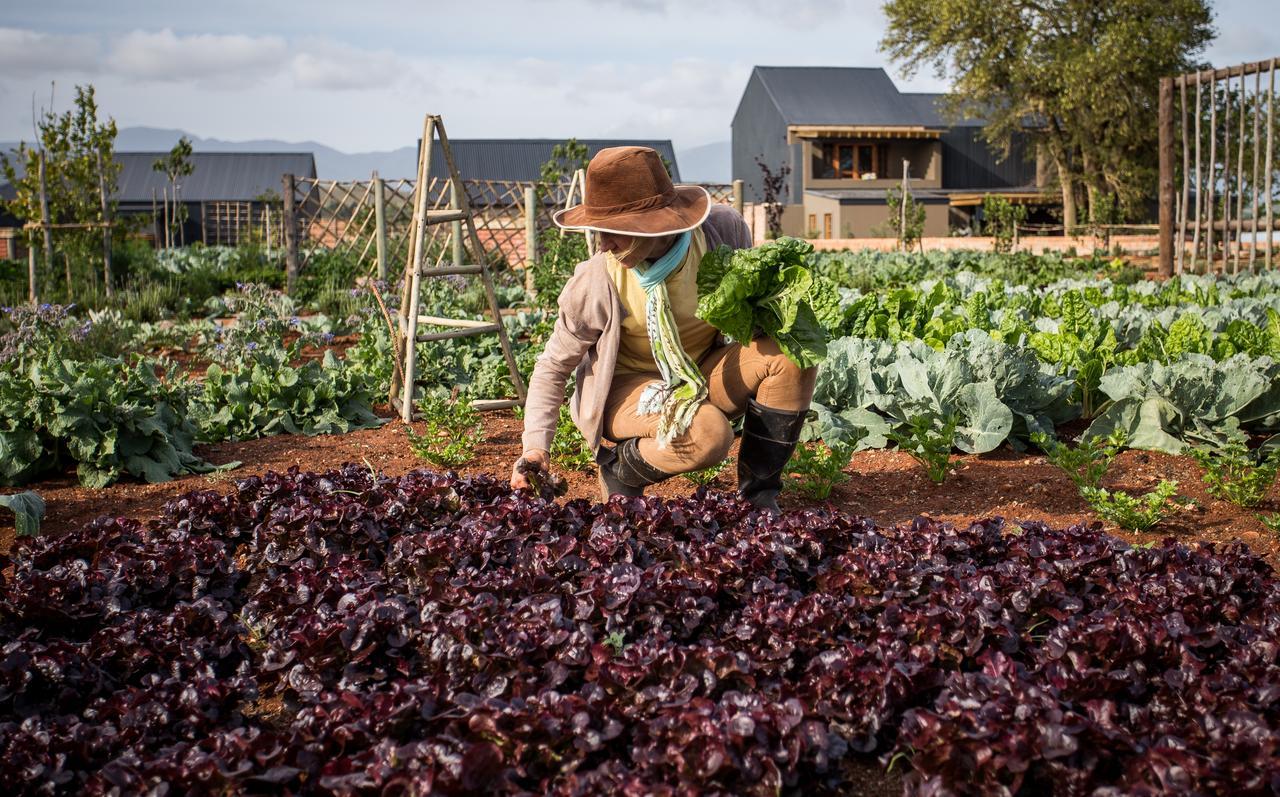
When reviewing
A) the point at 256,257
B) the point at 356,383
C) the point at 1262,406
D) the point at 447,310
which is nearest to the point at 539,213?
the point at 256,257

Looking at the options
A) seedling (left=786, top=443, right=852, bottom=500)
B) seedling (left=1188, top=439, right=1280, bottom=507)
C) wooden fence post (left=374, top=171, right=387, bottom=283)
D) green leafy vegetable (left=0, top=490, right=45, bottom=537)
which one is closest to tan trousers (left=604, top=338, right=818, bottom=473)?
seedling (left=786, top=443, right=852, bottom=500)

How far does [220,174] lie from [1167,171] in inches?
1425

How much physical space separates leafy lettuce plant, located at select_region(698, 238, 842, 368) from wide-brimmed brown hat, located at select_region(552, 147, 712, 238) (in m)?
0.20

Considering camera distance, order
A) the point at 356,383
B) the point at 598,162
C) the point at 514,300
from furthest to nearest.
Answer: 1. the point at 514,300
2. the point at 356,383
3. the point at 598,162

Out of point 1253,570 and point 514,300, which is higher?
point 514,300

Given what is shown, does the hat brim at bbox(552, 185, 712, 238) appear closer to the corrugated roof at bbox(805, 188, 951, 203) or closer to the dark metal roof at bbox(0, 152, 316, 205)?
the corrugated roof at bbox(805, 188, 951, 203)

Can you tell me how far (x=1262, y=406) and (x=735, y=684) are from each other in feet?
11.5

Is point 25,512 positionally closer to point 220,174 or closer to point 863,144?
point 863,144

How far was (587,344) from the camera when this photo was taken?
3680mm

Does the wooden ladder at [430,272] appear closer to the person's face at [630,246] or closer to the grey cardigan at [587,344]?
the grey cardigan at [587,344]

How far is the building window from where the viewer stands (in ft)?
117

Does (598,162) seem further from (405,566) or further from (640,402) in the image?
(405,566)

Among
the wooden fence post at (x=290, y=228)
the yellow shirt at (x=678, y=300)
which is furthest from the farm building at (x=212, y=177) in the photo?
the yellow shirt at (x=678, y=300)

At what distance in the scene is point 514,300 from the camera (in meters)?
11.6
